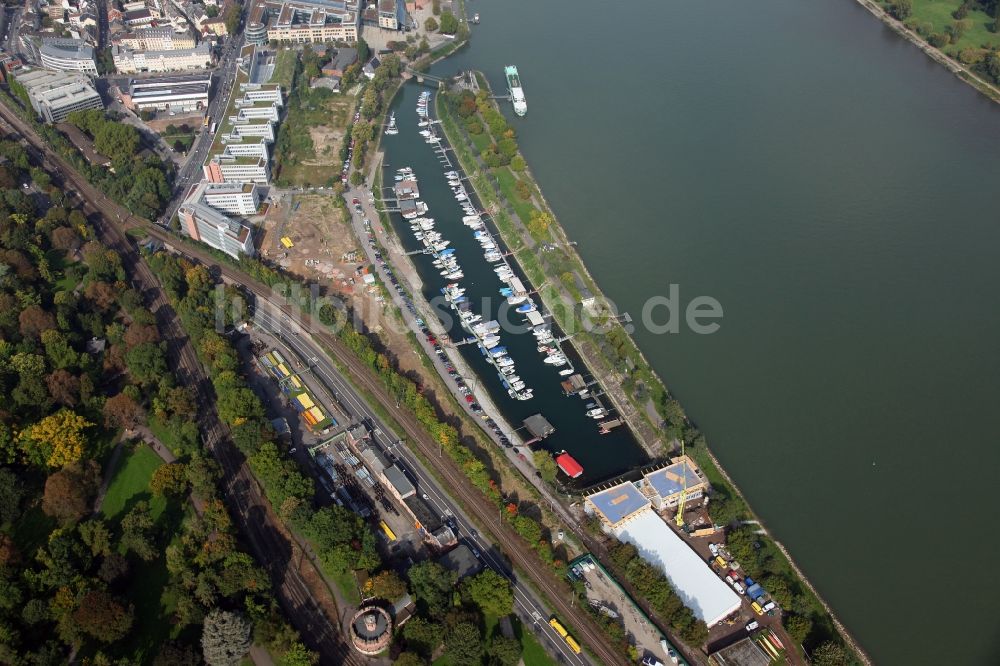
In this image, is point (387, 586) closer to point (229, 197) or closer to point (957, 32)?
point (229, 197)

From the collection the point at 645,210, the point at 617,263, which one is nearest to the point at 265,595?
the point at 617,263

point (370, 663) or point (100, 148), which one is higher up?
point (100, 148)

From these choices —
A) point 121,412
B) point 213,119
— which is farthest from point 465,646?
point 213,119

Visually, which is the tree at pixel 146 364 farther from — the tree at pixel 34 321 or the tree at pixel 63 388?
the tree at pixel 34 321

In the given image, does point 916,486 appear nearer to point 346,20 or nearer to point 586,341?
point 586,341

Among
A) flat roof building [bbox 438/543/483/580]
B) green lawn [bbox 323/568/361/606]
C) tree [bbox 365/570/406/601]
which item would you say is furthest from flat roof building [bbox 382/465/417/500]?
tree [bbox 365/570/406/601]

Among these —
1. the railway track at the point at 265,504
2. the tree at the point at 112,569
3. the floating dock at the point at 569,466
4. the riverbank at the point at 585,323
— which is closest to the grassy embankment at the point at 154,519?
the tree at the point at 112,569

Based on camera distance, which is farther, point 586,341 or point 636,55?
point 636,55
